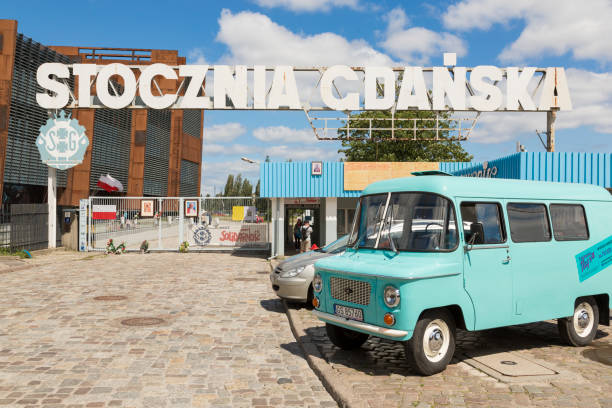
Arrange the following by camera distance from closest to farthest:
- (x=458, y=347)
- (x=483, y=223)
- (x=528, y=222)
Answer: (x=483, y=223) < (x=528, y=222) < (x=458, y=347)

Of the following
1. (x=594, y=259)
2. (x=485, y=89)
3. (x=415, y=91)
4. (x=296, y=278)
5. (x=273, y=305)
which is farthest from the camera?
(x=415, y=91)

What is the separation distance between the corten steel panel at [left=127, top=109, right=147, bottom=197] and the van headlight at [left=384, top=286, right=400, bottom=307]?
44874mm

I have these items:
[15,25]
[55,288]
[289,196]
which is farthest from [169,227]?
[15,25]

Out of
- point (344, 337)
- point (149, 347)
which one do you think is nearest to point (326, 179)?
point (344, 337)

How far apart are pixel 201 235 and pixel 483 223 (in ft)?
65.9

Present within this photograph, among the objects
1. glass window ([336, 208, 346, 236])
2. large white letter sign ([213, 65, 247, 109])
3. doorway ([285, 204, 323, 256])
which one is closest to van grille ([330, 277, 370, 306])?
glass window ([336, 208, 346, 236])

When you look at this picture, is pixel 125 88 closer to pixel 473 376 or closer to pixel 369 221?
pixel 369 221

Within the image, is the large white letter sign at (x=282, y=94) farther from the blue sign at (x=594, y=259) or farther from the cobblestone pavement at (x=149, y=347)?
the blue sign at (x=594, y=259)

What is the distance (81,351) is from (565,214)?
24.6 ft

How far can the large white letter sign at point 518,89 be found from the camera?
23469 mm

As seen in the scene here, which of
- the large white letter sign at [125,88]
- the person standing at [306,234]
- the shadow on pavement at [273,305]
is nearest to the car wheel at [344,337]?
the shadow on pavement at [273,305]

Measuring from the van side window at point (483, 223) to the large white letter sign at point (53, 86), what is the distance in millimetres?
23404

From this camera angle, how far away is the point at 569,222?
7.72 metres

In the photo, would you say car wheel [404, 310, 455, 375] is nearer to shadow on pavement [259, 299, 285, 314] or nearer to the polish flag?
shadow on pavement [259, 299, 285, 314]
